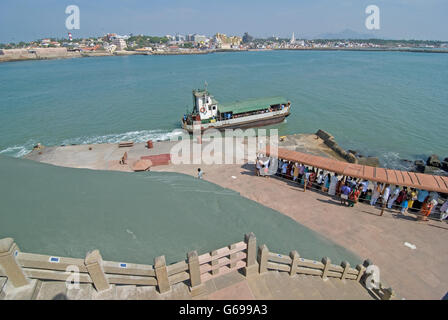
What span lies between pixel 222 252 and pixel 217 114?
88.2ft

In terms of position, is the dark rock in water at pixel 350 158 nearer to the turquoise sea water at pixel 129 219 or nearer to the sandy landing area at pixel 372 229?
the sandy landing area at pixel 372 229

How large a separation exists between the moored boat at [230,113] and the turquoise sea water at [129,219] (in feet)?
68.9

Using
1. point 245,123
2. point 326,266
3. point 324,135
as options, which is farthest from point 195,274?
point 245,123

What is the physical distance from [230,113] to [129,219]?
2639cm

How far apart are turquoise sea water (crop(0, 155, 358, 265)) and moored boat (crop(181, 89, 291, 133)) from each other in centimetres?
2100

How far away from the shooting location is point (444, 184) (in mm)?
10531

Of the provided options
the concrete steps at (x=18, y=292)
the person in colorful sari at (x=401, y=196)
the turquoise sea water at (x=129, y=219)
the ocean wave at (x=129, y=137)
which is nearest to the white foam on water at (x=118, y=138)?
the ocean wave at (x=129, y=137)

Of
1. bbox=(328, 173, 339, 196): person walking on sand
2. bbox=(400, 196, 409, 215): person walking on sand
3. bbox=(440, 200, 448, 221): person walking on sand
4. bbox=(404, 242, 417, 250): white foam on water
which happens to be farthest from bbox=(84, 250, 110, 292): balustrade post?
bbox=(440, 200, 448, 221): person walking on sand

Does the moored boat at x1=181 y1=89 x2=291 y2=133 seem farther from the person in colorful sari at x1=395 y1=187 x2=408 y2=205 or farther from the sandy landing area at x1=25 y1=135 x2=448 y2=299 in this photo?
the person in colorful sari at x1=395 y1=187 x2=408 y2=205

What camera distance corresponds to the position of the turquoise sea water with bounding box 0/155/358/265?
5.25 meters

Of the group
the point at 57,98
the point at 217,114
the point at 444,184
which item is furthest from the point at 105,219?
the point at 57,98

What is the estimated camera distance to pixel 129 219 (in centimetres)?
640

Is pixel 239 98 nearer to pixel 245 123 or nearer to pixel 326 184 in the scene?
pixel 245 123
